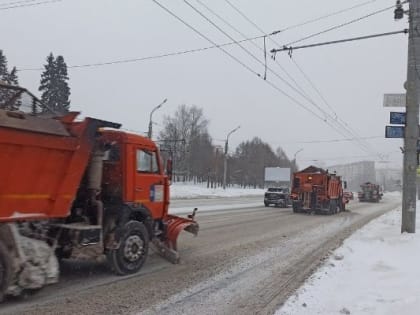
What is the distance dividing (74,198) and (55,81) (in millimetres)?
64257

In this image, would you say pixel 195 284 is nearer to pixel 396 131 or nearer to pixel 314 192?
pixel 396 131

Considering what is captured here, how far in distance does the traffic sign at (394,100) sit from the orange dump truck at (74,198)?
30.3 feet

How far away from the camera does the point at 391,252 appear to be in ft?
42.6

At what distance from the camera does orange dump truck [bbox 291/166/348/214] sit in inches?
1310

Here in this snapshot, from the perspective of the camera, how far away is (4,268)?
23.7 ft

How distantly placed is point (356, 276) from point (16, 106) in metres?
6.47

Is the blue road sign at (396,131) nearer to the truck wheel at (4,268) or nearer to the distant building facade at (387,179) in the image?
the truck wheel at (4,268)

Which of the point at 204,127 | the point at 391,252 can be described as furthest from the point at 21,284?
the point at 204,127

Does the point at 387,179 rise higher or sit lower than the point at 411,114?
higher

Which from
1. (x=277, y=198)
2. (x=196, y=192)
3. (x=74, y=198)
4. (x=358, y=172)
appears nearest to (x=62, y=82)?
(x=196, y=192)

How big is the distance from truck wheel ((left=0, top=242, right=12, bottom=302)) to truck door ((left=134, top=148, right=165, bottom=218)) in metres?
3.19

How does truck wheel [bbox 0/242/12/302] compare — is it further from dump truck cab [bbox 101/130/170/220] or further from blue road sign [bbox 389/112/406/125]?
blue road sign [bbox 389/112/406/125]

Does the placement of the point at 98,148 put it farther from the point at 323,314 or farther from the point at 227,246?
the point at 227,246

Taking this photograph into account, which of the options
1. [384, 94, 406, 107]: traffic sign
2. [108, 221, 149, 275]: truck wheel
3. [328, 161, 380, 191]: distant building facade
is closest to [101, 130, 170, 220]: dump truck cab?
[108, 221, 149, 275]: truck wheel
